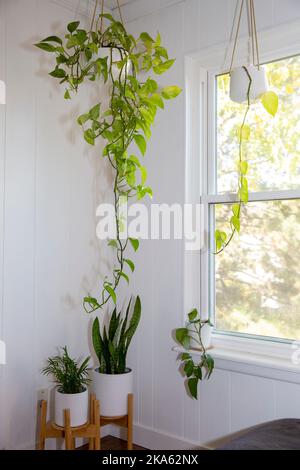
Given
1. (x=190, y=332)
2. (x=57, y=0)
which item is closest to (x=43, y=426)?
(x=190, y=332)

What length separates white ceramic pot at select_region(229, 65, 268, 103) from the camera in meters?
2.18

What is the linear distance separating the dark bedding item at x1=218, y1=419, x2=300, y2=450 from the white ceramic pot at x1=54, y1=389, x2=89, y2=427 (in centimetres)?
94

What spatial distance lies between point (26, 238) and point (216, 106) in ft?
4.00

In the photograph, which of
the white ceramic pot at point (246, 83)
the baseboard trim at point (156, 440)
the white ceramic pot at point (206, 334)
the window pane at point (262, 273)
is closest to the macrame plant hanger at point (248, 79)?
the white ceramic pot at point (246, 83)

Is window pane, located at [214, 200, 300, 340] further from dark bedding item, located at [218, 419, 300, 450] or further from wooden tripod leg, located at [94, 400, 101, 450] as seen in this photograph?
wooden tripod leg, located at [94, 400, 101, 450]

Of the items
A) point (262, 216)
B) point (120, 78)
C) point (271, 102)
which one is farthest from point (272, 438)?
point (120, 78)

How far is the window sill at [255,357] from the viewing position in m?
2.23

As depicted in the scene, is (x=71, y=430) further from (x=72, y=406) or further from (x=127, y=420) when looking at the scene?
(x=127, y=420)

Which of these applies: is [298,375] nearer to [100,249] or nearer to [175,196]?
[175,196]

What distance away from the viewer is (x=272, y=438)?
5.45 feet

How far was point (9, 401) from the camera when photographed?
2400 mm

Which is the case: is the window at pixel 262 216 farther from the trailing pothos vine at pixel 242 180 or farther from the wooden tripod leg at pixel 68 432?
the wooden tripod leg at pixel 68 432

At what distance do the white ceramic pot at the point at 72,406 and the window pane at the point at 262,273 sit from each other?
804 millimetres

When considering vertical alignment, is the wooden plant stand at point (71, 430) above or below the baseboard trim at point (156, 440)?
above
